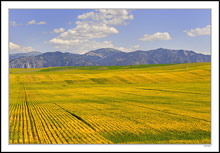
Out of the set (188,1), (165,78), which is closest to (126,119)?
(188,1)

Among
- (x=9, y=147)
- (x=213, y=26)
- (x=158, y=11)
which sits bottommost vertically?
(x=9, y=147)

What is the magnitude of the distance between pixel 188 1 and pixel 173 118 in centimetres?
995

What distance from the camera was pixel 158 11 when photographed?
49.9 ft

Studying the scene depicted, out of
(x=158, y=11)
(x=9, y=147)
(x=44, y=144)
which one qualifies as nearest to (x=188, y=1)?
(x=158, y=11)

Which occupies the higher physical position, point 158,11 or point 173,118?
point 158,11

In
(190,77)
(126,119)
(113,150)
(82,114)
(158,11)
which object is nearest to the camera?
(113,150)

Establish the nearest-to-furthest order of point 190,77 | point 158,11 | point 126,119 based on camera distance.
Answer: point 158,11, point 126,119, point 190,77

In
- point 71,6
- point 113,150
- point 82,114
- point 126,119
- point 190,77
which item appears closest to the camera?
point 113,150

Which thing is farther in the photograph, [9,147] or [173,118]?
[173,118]

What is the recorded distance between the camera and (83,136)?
1422 cm

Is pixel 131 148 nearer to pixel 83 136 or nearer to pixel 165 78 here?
pixel 83 136

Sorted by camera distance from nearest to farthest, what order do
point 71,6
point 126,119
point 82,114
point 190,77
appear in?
point 71,6, point 126,119, point 82,114, point 190,77

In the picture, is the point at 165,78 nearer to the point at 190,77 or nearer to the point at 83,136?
the point at 190,77

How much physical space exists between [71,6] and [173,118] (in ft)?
41.3
